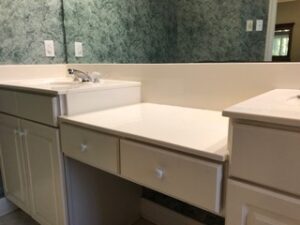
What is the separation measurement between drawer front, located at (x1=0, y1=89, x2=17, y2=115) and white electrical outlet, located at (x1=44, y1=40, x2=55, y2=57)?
47 centimetres

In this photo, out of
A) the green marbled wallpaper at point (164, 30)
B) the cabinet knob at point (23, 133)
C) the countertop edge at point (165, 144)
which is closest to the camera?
the countertop edge at point (165, 144)

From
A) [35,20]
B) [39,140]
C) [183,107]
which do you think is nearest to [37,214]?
[39,140]

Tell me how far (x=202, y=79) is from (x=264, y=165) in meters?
0.72

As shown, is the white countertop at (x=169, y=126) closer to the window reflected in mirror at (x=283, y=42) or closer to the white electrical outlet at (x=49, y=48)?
the window reflected in mirror at (x=283, y=42)

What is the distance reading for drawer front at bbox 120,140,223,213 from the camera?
2.39 feet

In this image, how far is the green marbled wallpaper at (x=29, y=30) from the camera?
1655 mm

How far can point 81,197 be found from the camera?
1339 millimetres

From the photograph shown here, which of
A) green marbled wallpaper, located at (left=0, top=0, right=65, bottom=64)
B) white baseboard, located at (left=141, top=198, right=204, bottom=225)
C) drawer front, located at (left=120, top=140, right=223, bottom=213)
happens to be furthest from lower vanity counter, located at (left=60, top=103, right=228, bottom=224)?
green marbled wallpaper, located at (left=0, top=0, right=65, bottom=64)

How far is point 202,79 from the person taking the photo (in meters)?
1.28

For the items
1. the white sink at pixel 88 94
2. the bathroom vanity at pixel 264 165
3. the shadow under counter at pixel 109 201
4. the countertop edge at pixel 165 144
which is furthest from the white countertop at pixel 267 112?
the shadow under counter at pixel 109 201

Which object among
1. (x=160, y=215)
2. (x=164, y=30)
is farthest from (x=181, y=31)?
(x=160, y=215)

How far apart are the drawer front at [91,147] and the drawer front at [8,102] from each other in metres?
0.49

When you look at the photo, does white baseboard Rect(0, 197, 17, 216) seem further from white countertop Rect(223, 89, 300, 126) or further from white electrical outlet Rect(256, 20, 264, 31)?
white electrical outlet Rect(256, 20, 264, 31)

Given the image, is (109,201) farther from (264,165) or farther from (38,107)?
(264,165)
